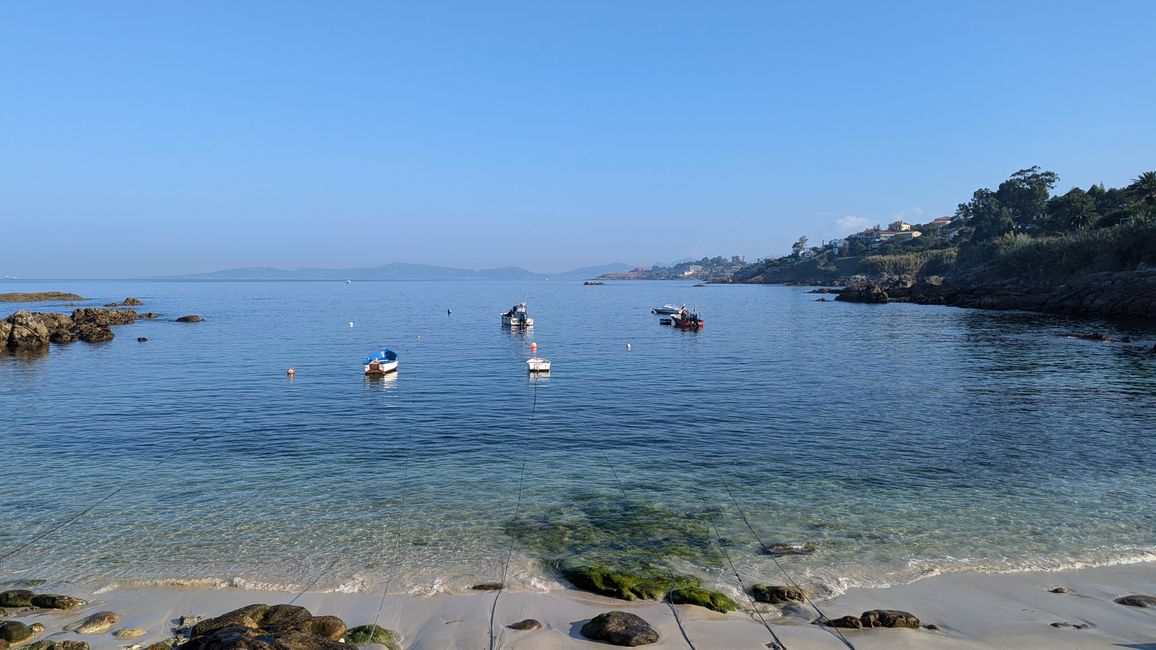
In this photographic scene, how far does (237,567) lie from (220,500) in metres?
5.42

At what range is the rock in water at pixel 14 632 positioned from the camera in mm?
11016

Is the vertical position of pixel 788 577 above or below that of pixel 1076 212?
below

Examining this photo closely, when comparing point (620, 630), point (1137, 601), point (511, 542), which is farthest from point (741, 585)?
point (1137, 601)

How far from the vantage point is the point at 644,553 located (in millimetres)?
15562

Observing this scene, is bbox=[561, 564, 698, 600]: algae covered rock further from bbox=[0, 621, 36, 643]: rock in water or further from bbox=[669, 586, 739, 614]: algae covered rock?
bbox=[0, 621, 36, 643]: rock in water

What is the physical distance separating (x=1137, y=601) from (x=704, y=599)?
8330 mm

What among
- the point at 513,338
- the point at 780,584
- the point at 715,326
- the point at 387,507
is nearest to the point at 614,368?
the point at 513,338

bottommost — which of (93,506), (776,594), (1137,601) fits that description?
(93,506)

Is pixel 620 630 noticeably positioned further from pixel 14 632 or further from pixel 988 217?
pixel 988 217

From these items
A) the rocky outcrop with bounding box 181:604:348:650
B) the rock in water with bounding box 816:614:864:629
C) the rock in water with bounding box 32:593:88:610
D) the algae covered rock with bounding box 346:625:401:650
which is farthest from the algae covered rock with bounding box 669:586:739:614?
the rock in water with bounding box 32:593:88:610

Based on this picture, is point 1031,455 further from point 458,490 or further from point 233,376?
point 233,376

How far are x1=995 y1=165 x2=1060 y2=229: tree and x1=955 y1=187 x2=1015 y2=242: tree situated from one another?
7.54 feet

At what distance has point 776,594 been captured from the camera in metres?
13.0

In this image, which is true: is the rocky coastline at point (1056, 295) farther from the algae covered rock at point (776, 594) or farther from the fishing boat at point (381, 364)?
the algae covered rock at point (776, 594)
